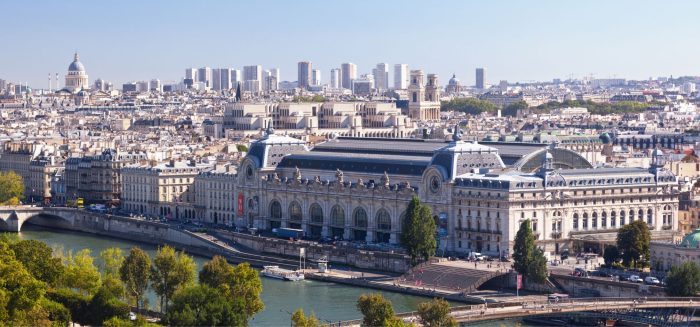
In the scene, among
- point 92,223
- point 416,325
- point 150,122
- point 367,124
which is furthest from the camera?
point 150,122

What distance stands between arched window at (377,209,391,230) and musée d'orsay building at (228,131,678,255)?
34mm

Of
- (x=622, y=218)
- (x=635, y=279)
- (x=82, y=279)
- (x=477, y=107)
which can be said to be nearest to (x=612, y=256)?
(x=635, y=279)

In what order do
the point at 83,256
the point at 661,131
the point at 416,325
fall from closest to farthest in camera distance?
1. the point at 416,325
2. the point at 83,256
3. the point at 661,131

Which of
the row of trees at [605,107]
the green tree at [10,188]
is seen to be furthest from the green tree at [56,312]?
the row of trees at [605,107]

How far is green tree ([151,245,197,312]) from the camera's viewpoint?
44562 millimetres

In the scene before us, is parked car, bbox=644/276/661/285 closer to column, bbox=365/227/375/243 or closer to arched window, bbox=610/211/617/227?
arched window, bbox=610/211/617/227

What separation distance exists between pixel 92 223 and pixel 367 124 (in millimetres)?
44077

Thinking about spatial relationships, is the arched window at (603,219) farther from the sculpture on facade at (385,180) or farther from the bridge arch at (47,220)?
the bridge arch at (47,220)

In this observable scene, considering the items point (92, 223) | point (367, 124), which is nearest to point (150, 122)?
point (367, 124)

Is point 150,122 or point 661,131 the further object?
point 150,122

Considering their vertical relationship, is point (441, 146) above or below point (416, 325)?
above

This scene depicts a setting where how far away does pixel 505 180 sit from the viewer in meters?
54.0

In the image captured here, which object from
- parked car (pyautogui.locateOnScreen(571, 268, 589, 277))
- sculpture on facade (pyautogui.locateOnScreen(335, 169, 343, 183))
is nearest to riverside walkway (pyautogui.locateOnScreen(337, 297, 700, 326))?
parked car (pyautogui.locateOnScreen(571, 268, 589, 277))

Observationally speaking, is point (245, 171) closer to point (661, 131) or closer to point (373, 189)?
point (373, 189)
